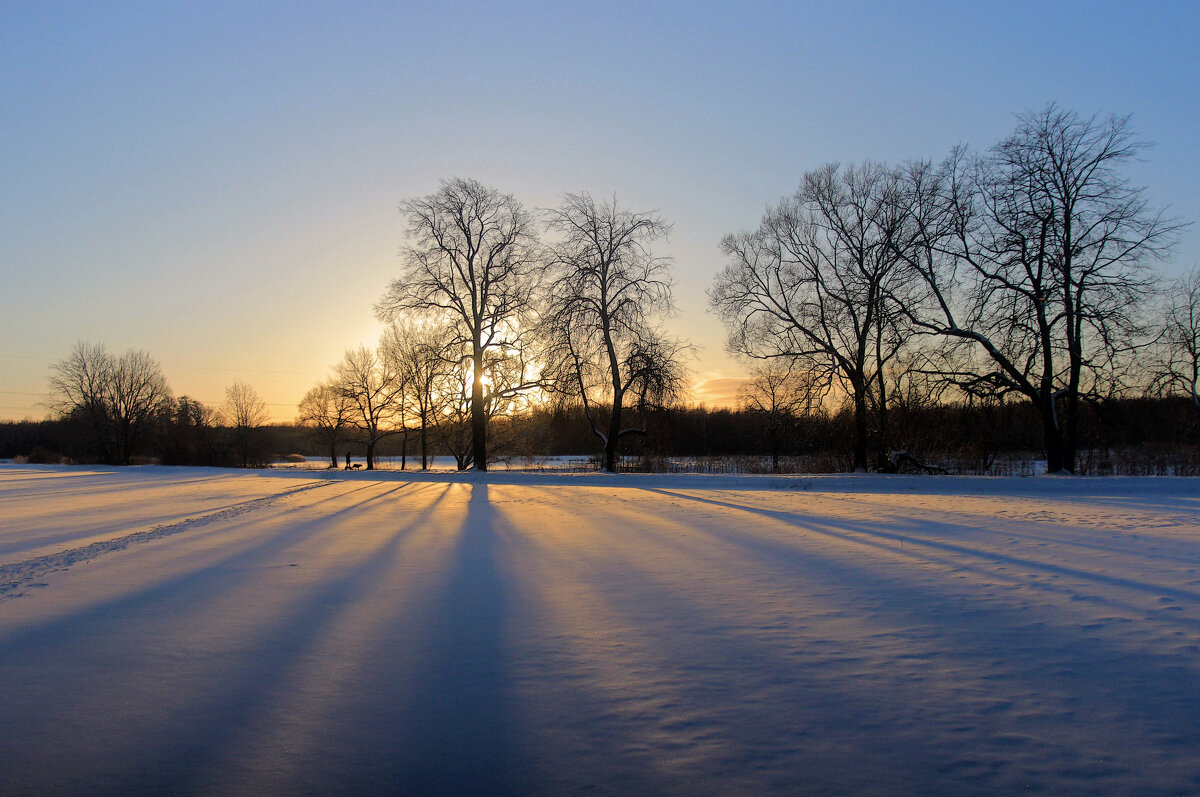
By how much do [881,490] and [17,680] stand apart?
724 inches

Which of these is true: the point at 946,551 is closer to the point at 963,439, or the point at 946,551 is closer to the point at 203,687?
the point at 203,687

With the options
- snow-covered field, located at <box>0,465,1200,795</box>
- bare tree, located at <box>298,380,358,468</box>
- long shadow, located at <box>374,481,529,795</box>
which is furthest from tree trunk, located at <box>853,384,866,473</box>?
bare tree, located at <box>298,380,358,468</box>

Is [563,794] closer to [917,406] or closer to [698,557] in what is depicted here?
[698,557]

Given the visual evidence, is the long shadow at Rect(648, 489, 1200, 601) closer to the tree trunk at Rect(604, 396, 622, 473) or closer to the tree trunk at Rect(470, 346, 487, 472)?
the tree trunk at Rect(604, 396, 622, 473)

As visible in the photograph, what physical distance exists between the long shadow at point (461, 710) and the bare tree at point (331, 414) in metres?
45.5

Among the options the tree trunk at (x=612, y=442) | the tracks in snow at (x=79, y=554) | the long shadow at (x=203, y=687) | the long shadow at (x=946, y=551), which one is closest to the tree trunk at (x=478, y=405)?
the tree trunk at (x=612, y=442)

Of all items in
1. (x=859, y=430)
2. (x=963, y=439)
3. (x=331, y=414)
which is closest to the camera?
(x=963, y=439)

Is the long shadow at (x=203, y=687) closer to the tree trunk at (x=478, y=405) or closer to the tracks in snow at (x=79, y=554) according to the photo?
the tracks in snow at (x=79, y=554)

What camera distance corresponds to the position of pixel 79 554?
328 inches

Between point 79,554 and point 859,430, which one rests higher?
point 859,430

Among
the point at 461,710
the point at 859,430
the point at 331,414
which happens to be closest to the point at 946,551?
the point at 461,710

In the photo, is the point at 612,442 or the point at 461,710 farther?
the point at 612,442

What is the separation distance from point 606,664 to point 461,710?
43.2 inches

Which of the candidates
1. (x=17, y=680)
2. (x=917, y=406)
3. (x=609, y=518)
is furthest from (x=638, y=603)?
(x=917, y=406)
